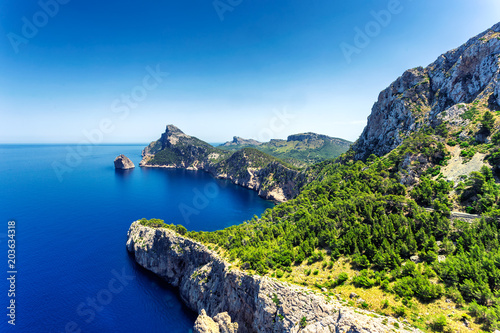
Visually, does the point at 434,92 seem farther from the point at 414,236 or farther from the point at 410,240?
the point at 410,240

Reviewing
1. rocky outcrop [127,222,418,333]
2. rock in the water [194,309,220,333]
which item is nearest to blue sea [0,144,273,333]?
rocky outcrop [127,222,418,333]

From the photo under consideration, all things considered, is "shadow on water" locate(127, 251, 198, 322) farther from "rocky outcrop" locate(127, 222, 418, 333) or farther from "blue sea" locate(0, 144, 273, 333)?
"rocky outcrop" locate(127, 222, 418, 333)

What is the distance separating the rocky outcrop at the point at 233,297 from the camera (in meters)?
26.3

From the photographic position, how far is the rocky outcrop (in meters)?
26.3

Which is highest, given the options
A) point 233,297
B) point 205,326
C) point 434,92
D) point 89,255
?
point 434,92

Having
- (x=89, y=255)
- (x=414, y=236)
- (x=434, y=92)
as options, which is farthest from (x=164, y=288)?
(x=434, y=92)

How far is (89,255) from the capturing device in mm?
67625

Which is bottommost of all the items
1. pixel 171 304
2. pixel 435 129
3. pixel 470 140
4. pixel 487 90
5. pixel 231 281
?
pixel 171 304

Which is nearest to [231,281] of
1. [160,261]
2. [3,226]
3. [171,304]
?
[171,304]

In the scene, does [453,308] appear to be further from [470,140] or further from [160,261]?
[160,261]

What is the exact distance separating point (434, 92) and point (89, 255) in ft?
488

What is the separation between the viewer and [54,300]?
49.6 metres

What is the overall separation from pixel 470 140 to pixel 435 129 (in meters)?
11.9

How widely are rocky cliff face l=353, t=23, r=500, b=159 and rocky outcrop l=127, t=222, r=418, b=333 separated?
77.5 m
